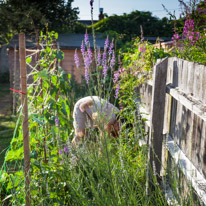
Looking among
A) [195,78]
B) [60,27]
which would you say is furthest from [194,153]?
[60,27]

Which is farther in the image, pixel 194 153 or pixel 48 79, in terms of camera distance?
pixel 48 79

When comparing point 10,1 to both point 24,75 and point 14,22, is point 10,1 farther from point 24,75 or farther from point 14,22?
point 24,75

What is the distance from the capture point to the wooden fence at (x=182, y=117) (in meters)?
1.78

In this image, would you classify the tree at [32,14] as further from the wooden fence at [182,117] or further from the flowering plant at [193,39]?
the wooden fence at [182,117]

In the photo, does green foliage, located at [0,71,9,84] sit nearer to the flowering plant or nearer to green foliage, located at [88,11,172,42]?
green foliage, located at [88,11,172,42]

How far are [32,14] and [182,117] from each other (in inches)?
671

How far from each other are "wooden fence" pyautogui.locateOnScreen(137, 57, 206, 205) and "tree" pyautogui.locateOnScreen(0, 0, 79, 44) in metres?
15.2

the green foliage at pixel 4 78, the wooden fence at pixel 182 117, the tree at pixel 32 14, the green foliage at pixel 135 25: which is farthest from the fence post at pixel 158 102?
the green foliage at pixel 135 25

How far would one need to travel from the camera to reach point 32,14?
17453mm

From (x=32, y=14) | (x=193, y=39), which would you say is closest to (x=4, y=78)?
(x=32, y=14)

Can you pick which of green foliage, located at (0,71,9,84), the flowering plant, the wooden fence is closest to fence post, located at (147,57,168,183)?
the wooden fence

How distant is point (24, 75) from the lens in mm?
2350

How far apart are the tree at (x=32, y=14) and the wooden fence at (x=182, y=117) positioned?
1525cm

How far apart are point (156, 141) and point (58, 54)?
1481 millimetres
